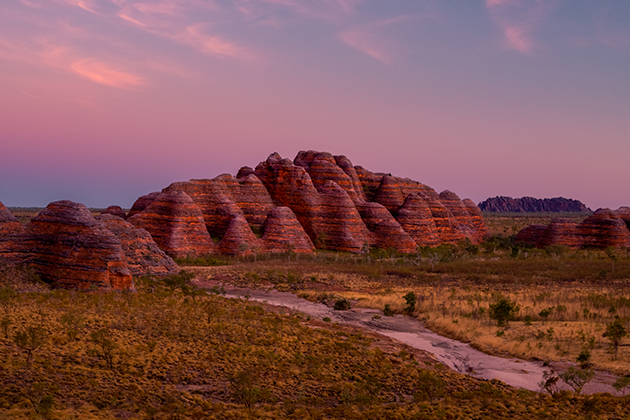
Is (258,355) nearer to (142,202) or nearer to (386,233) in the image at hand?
(386,233)

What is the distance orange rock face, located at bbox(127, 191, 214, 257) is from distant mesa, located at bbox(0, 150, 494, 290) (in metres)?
0.11

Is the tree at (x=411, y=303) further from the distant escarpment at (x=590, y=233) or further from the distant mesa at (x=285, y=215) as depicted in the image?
the distant escarpment at (x=590, y=233)

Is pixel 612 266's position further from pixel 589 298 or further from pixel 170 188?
pixel 170 188

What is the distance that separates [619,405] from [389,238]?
50.4 meters

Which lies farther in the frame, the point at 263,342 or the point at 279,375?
the point at 263,342

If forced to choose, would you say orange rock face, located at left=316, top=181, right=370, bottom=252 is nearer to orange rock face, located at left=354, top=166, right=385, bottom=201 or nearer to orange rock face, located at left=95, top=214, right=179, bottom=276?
orange rock face, located at left=354, top=166, right=385, bottom=201

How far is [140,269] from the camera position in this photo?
36.3 meters

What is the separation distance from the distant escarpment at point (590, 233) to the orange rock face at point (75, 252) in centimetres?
6552

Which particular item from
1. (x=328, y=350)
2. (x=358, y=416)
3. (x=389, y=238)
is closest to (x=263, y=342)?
(x=328, y=350)

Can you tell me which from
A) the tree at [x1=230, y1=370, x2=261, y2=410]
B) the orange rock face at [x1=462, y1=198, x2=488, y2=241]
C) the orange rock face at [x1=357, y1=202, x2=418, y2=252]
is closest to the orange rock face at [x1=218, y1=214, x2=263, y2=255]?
the orange rock face at [x1=357, y1=202, x2=418, y2=252]

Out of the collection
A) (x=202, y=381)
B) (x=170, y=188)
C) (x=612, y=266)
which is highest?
(x=170, y=188)

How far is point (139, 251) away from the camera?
124 ft

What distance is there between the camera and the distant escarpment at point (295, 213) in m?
56.4

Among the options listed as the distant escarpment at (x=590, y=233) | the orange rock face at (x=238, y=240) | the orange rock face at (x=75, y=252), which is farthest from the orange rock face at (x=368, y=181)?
the orange rock face at (x=75, y=252)
